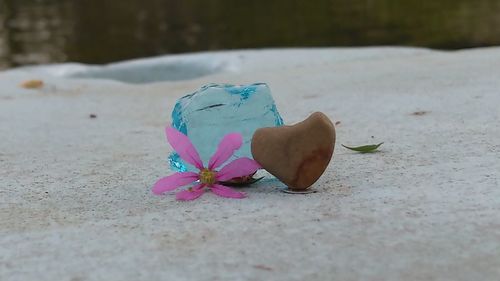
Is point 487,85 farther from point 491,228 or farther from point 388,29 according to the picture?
point 388,29

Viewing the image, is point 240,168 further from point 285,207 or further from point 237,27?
point 237,27

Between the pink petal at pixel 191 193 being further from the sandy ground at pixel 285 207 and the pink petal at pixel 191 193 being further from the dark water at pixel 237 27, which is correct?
the dark water at pixel 237 27

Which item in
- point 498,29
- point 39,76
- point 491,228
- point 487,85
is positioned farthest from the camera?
point 498,29

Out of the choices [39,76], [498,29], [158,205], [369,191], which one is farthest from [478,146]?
[498,29]

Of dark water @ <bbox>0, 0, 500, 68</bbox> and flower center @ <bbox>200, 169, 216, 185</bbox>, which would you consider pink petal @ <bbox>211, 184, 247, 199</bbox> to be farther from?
dark water @ <bbox>0, 0, 500, 68</bbox>

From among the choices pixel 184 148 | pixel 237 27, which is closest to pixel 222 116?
pixel 184 148

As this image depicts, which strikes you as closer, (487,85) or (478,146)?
(478,146)

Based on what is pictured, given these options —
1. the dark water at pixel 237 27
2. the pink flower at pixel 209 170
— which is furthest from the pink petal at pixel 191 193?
Result: the dark water at pixel 237 27
